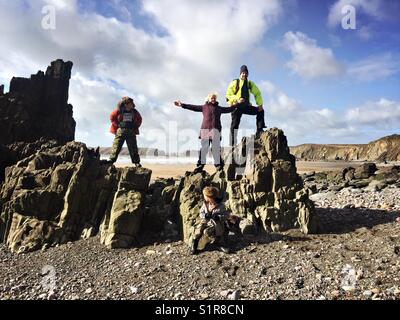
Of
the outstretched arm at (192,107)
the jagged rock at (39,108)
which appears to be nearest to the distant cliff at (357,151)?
the outstretched arm at (192,107)

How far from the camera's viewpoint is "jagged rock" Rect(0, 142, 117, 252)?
14.6 meters

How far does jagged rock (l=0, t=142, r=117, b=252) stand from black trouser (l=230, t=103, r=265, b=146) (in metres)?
6.17

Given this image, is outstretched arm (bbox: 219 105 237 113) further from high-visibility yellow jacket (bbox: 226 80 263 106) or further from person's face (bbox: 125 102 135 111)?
person's face (bbox: 125 102 135 111)

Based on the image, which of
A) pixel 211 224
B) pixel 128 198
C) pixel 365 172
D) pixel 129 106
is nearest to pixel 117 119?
pixel 129 106

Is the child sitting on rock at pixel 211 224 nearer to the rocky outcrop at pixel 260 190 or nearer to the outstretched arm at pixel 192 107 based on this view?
the rocky outcrop at pixel 260 190

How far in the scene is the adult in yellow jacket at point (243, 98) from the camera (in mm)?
16703

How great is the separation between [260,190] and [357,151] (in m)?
107

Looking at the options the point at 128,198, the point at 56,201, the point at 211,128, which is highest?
the point at 211,128

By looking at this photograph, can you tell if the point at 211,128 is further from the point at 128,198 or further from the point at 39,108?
the point at 39,108

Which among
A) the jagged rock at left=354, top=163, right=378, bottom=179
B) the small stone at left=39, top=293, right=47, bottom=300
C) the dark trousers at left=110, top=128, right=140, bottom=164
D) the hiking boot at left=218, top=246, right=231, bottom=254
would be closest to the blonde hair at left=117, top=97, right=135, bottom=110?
the dark trousers at left=110, top=128, right=140, bottom=164

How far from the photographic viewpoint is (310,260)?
1152cm

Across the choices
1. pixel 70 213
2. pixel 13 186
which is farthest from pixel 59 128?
pixel 70 213

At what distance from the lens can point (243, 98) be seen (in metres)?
16.6

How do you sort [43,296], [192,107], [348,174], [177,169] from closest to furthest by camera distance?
[43,296]
[192,107]
[348,174]
[177,169]
